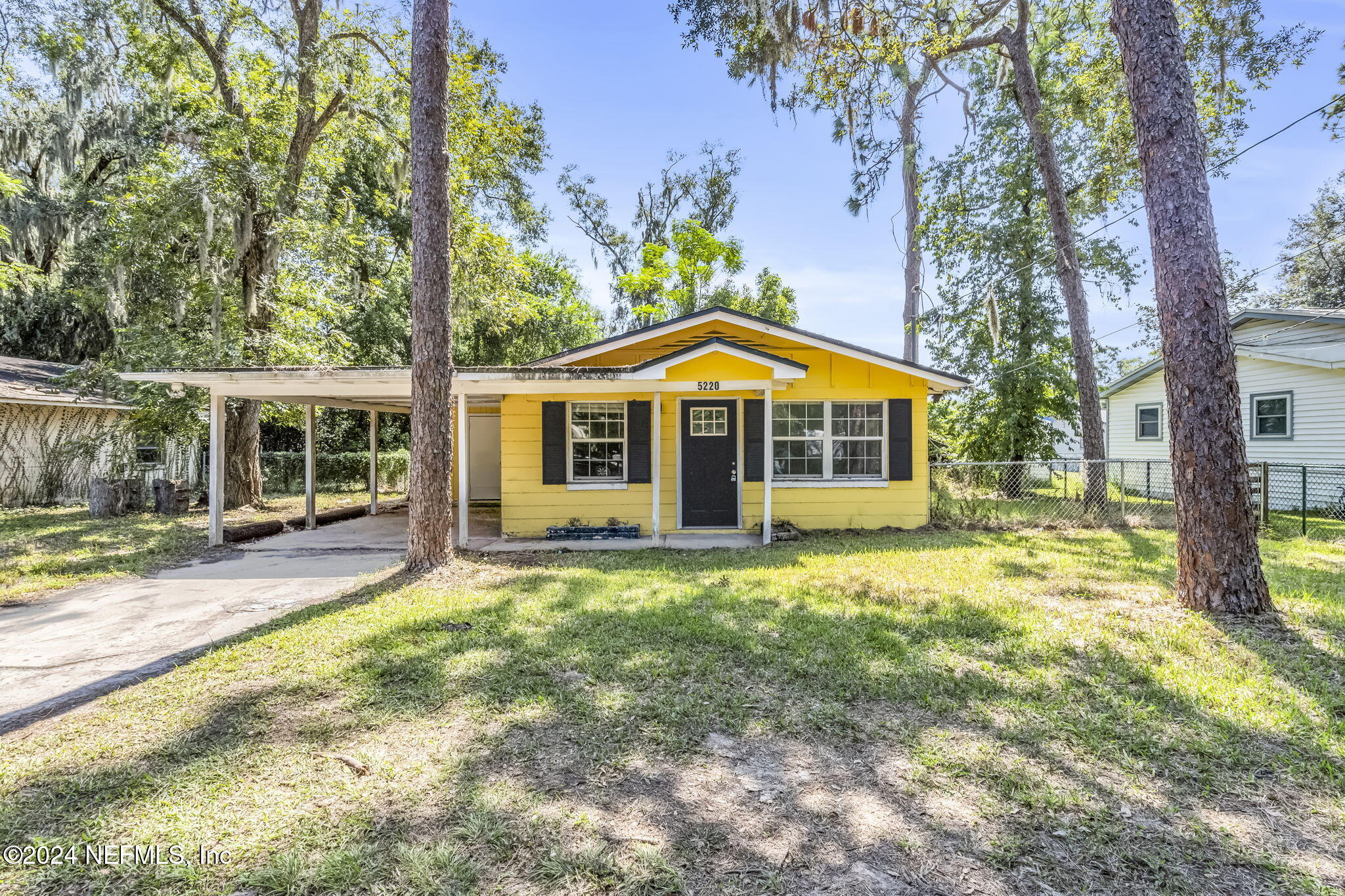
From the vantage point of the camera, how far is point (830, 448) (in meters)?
9.29

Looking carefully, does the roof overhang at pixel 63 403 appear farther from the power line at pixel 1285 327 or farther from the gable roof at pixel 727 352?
the power line at pixel 1285 327

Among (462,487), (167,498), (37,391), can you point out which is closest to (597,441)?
(462,487)

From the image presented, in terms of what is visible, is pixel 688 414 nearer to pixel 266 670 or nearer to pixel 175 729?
pixel 266 670

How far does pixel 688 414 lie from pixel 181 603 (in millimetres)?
6348

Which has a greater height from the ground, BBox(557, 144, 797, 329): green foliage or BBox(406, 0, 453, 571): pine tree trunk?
BBox(557, 144, 797, 329): green foliage

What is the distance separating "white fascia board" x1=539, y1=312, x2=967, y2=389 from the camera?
29.1ft

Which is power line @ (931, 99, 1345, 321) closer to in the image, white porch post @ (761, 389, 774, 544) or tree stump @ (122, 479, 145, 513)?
white porch post @ (761, 389, 774, 544)

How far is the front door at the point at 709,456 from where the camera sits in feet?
29.3

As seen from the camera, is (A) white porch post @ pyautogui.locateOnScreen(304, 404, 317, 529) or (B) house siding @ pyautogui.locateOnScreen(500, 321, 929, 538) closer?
(B) house siding @ pyautogui.locateOnScreen(500, 321, 929, 538)

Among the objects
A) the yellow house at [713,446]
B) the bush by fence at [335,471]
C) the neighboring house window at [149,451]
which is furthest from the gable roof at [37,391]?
the yellow house at [713,446]

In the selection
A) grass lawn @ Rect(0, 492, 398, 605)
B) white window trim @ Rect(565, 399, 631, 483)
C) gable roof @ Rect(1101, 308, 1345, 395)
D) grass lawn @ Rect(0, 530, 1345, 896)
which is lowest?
grass lawn @ Rect(0, 530, 1345, 896)

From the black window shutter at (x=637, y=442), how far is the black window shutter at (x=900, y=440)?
153 inches

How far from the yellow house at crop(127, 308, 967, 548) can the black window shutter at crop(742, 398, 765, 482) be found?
0.07 ft

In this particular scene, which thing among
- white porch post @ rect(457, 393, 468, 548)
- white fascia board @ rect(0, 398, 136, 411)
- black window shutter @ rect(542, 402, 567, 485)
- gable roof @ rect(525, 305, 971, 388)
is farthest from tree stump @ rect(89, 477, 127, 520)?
gable roof @ rect(525, 305, 971, 388)
